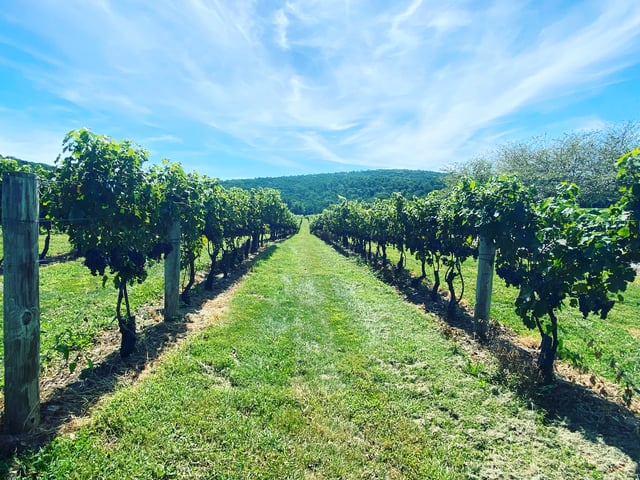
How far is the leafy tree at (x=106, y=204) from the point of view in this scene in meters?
4.68

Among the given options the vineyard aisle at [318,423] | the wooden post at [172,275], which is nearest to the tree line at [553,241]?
the vineyard aisle at [318,423]

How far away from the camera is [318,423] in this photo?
12.8 ft

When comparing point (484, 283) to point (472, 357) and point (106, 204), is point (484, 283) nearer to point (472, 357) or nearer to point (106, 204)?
point (472, 357)

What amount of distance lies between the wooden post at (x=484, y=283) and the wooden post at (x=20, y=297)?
23.4 feet

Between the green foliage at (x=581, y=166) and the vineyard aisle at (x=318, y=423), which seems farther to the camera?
the green foliage at (x=581, y=166)

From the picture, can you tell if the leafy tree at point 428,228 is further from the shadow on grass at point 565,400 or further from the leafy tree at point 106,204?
the leafy tree at point 106,204

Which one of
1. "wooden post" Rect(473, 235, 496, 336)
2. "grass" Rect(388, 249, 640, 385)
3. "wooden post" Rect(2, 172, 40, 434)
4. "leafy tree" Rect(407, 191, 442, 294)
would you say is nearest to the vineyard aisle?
"wooden post" Rect(2, 172, 40, 434)

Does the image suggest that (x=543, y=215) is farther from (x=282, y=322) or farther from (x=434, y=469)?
(x=282, y=322)

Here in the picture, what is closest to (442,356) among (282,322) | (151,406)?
(282,322)

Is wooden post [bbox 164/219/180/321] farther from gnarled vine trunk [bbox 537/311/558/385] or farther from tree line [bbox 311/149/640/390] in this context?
gnarled vine trunk [bbox 537/311/558/385]

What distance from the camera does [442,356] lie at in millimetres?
6012

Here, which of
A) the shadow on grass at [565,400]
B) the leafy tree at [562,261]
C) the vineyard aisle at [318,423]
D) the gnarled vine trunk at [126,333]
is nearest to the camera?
the vineyard aisle at [318,423]

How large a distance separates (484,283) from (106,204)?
6.96 meters

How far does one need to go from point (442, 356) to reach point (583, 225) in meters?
2.98
